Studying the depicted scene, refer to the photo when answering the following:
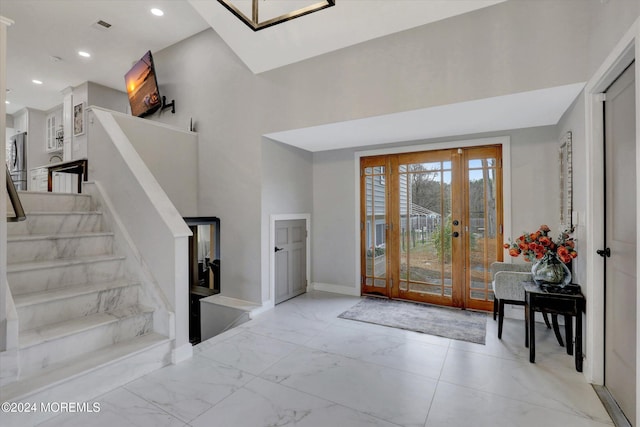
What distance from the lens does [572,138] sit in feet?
9.10

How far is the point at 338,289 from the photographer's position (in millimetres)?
4824

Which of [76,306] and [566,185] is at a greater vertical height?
[566,185]

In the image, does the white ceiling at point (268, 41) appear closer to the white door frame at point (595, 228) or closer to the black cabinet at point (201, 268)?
the white door frame at point (595, 228)

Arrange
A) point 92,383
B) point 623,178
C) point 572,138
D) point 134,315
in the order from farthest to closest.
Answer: point 572,138 → point 134,315 → point 92,383 → point 623,178

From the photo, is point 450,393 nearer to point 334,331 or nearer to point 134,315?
point 334,331

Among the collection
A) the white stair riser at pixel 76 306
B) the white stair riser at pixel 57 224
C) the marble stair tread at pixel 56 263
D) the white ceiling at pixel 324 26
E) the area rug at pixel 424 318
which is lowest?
the area rug at pixel 424 318

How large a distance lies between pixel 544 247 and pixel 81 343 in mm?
3866

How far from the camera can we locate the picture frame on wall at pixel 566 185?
284 centimetres

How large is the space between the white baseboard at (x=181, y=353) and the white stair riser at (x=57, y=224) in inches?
65.3

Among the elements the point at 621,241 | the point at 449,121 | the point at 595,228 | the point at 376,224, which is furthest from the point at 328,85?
the point at 621,241

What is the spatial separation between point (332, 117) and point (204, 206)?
239 cm

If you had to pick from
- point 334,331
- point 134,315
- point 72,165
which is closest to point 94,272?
point 134,315

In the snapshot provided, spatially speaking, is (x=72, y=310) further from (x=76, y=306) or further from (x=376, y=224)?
(x=376, y=224)

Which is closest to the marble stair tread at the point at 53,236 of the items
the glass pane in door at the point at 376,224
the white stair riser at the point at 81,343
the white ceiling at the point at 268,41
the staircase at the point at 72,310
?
the staircase at the point at 72,310
